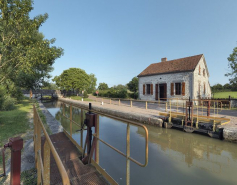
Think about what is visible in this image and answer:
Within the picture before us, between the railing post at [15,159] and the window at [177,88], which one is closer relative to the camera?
the railing post at [15,159]

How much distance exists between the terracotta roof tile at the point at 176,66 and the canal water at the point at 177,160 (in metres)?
11.1

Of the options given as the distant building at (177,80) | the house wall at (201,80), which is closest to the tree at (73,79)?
the distant building at (177,80)

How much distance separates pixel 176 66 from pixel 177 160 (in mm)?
15164

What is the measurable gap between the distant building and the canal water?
390 inches

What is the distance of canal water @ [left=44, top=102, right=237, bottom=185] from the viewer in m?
3.98

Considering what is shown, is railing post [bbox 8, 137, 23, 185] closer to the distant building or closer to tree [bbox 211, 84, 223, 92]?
the distant building

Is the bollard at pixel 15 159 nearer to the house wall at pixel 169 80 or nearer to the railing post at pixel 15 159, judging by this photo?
the railing post at pixel 15 159

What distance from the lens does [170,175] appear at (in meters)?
4.11

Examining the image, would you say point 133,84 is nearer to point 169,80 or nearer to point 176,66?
point 169,80

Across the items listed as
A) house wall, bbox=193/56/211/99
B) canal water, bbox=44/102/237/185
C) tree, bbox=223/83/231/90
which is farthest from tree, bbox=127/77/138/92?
canal water, bbox=44/102/237/185

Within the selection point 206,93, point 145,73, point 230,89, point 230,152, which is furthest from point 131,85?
point 230,152

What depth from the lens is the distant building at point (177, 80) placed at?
16.0 meters

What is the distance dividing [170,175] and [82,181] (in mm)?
2962

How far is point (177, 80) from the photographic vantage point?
16984 mm
